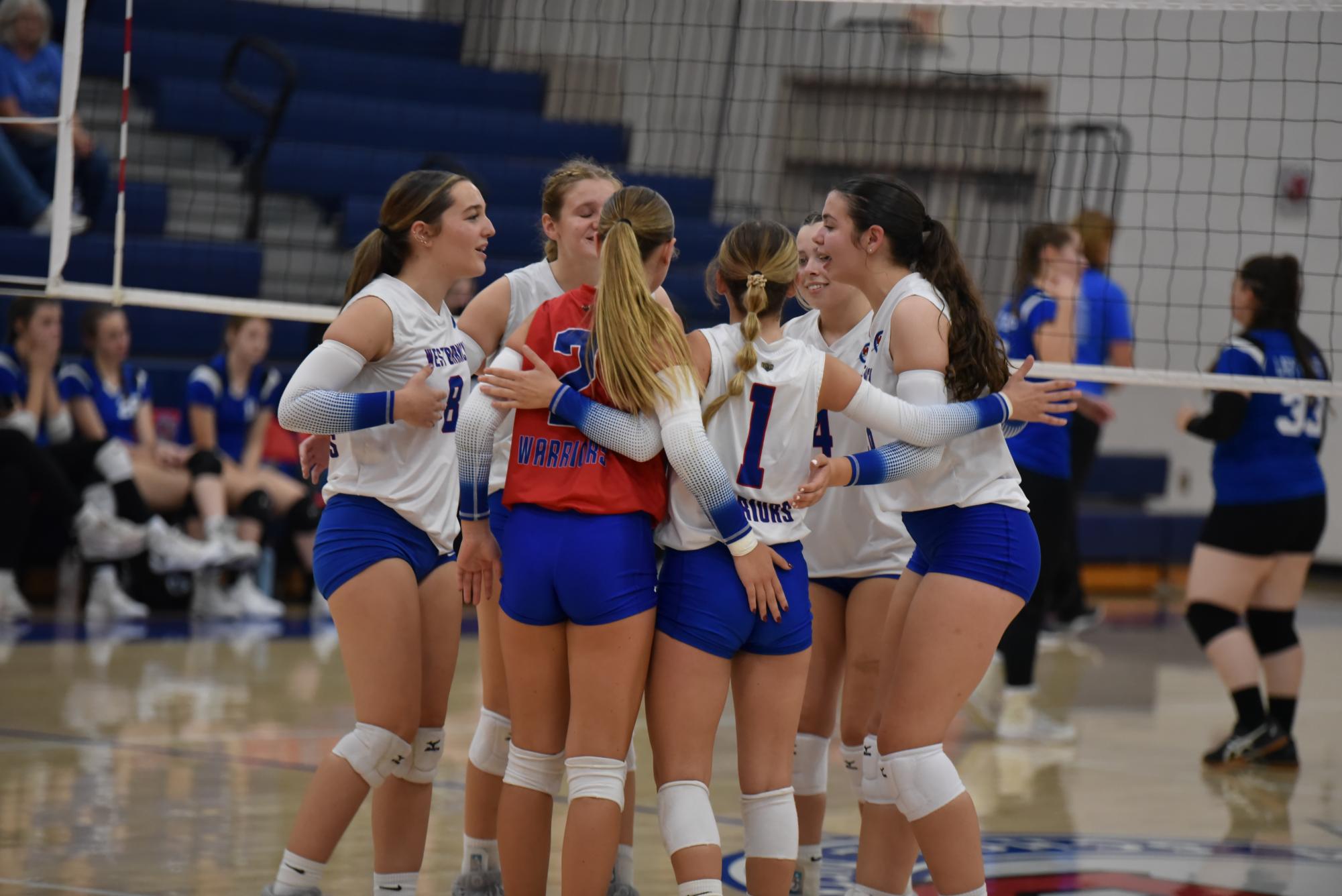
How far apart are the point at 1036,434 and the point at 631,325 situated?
3393mm

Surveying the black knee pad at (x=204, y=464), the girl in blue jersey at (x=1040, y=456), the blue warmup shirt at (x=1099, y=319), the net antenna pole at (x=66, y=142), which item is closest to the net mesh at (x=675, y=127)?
the black knee pad at (x=204, y=464)

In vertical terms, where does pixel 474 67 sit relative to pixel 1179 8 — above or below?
above

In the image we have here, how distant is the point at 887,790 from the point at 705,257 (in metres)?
8.14

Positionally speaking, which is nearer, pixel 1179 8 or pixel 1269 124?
pixel 1179 8

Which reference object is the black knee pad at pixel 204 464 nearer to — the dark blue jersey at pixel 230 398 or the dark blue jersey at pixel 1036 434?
the dark blue jersey at pixel 230 398

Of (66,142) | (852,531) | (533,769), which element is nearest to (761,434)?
(852,531)

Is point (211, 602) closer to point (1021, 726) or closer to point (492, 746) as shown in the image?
point (1021, 726)

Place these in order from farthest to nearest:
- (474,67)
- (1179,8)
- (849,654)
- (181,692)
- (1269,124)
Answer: (474,67) < (1269,124) < (181,692) < (1179,8) < (849,654)

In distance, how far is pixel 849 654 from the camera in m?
3.92

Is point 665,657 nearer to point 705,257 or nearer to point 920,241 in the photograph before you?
point 920,241

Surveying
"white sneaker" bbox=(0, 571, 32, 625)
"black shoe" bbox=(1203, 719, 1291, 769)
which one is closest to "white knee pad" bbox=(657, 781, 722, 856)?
"black shoe" bbox=(1203, 719, 1291, 769)

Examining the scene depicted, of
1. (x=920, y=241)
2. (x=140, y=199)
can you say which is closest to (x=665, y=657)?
(x=920, y=241)

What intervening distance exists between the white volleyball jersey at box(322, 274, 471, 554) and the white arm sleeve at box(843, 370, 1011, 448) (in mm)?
960

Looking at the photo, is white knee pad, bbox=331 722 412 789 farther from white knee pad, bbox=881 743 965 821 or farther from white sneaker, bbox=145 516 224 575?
white sneaker, bbox=145 516 224 575
